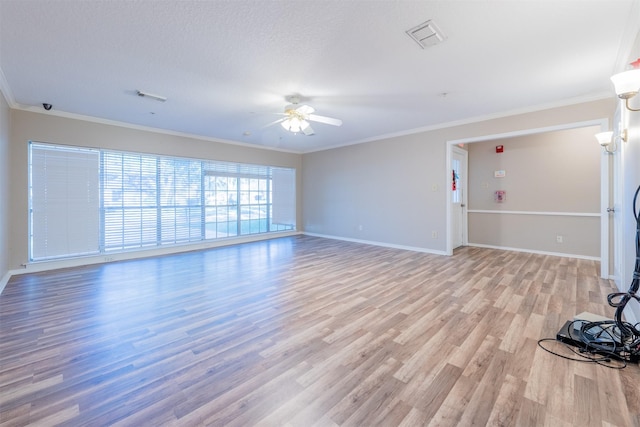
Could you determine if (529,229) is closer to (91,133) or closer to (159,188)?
(159,188)

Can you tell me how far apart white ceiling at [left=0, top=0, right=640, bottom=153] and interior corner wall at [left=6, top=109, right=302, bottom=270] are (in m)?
0.25

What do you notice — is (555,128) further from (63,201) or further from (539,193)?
(63,201)

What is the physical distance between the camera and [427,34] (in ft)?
7.52

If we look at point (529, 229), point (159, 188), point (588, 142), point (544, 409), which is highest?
point (588, 142)

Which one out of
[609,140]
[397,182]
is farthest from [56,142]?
[609,140]

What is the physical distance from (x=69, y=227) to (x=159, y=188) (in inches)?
62.4

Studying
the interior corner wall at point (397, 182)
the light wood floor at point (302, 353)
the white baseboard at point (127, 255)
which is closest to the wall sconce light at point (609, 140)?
the interior corner wall at point (397, 182)

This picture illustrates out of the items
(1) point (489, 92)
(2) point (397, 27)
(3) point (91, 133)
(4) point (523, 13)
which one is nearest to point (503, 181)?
(1) point (489, 92)

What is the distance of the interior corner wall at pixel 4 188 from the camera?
3570 mm

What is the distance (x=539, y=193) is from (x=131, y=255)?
27.1 ft

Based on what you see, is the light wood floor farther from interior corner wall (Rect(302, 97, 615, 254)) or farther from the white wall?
interior corner wall (Rect(302, 97, 615, 254))

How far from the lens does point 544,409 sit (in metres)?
1.49

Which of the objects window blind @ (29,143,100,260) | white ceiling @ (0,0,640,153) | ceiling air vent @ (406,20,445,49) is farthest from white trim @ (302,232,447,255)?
window blind @ (29,143,100,260)

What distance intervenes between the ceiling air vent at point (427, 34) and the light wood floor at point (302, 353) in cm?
258
